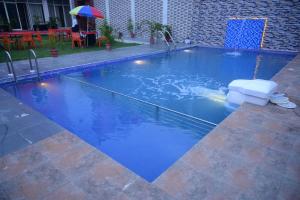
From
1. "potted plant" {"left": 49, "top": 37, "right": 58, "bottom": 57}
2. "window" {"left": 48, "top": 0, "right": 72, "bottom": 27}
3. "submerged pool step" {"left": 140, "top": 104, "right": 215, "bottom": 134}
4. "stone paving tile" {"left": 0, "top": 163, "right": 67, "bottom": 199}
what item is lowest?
"submerged pool step" {"left": 140, "top": 104, "right": 215, "bottom": 134}

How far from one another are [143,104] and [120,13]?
12.5 metres

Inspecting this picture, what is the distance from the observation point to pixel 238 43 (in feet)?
36.9

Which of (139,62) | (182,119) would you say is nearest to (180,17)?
(139,62)

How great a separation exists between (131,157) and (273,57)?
8946 millimetres

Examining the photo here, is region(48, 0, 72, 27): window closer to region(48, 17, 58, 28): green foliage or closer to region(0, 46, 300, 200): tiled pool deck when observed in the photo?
region(48, 17, 58, 28): green foliage

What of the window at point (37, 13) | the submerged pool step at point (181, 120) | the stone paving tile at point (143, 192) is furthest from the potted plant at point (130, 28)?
the stone paving tile at point (143, 192)

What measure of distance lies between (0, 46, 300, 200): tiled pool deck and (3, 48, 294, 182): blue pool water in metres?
0.60

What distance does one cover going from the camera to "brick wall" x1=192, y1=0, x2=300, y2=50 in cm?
962

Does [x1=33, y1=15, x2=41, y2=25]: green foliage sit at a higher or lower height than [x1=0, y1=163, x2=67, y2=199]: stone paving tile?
higher

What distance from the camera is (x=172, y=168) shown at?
2186 mm

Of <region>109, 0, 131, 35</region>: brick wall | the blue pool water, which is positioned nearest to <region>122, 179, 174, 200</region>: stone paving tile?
the blue pool water

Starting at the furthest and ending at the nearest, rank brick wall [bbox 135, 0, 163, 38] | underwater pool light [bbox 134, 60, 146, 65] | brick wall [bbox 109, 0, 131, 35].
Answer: brick wall [bbox 109, 0, 131, 35], brick wall [bbox 135, 0, 163, 38], underwater pool light [bbox 134, 60, 146, 65]

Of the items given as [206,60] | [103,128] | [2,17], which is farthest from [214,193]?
[2,17]

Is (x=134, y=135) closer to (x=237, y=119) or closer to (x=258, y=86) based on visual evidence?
(x=237, y=119)
